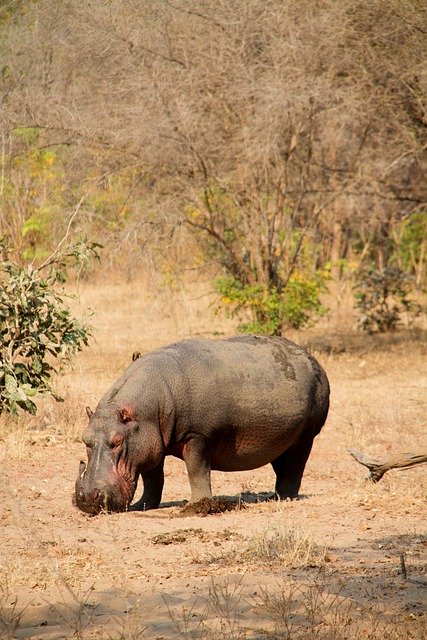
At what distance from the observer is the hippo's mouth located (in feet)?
24.4

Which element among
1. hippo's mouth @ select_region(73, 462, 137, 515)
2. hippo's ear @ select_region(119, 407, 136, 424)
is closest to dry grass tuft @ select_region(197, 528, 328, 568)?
hippo's mouth @ select_region(73, 462, 137, 515)

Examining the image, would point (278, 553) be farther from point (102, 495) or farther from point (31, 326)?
point (31, 326)

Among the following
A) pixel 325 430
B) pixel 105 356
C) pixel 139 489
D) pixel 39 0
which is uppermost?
pixel 39 0

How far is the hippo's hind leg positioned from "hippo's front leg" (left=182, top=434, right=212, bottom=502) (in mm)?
1011

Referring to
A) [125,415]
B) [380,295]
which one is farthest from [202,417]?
[380,295]

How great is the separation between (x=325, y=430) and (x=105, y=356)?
5365mm

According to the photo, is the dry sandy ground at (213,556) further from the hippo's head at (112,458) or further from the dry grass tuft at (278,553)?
the hippo's head at (112,458)

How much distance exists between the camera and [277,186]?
53.4 feet

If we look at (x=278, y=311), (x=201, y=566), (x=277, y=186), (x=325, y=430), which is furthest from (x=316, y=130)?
(x=201, y=566)

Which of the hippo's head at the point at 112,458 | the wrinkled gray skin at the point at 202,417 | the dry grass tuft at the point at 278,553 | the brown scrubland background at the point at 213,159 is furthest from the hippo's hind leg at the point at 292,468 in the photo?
the dry grass tuft at the point at 278,553

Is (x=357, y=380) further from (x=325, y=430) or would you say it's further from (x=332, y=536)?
(x=332, y=536)

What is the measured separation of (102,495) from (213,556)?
1389mm

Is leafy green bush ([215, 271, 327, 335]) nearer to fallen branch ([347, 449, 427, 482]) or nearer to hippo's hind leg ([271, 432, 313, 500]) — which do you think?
hippo's hind leg ([271, 432, 313, 500])

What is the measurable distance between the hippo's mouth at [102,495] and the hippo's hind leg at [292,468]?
5.65ft
